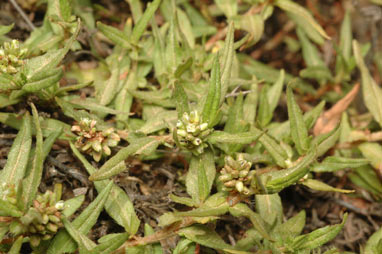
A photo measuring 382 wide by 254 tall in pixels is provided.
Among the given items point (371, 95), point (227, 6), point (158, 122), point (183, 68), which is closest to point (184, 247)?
point (158, 122)

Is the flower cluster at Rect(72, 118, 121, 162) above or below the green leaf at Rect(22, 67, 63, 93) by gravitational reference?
below

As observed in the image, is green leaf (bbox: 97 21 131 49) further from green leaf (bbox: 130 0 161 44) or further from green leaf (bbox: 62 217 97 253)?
green leaf (bbox: 62 217 97 253)

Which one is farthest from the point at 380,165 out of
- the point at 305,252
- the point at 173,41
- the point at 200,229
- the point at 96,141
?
the point at 96,141

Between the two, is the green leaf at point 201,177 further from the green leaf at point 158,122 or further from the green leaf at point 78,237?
the green leaf at point 78,237

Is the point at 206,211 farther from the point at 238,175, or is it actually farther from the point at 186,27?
the point at 186,27

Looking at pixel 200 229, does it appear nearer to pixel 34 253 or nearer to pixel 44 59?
pixel 34 253

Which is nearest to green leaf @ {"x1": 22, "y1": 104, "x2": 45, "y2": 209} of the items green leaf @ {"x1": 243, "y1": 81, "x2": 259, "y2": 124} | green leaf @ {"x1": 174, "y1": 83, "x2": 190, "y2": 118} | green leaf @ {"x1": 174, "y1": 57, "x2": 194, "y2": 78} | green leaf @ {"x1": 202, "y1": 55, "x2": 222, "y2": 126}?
green leaf @ {"x1": 174, "y1": 83, "x2": 190, "y2": 118}
